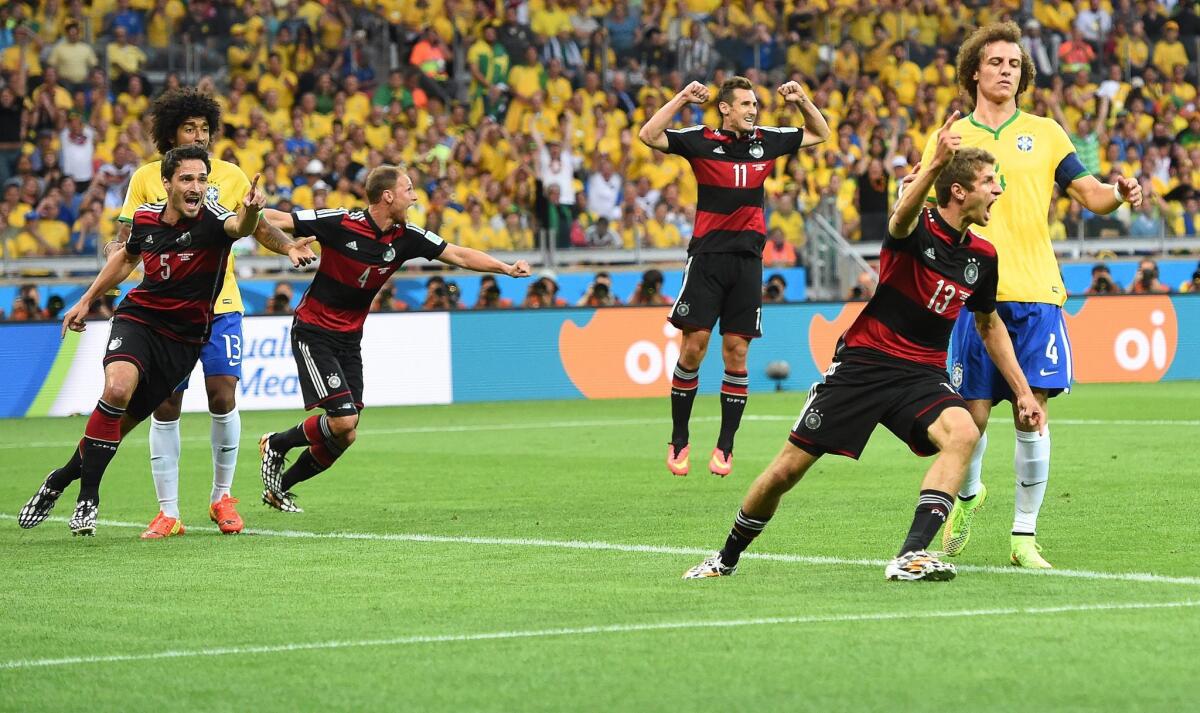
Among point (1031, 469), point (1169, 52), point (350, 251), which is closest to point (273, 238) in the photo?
point (350, 251)

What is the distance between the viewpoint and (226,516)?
1031 centimetres

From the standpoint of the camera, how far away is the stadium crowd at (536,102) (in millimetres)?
24266

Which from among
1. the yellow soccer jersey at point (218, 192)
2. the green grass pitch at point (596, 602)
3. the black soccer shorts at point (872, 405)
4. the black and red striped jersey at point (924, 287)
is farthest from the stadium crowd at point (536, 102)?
the black soccer shorts at point (872, 405)

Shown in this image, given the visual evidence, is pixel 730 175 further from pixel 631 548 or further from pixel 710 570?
pixel 710 570

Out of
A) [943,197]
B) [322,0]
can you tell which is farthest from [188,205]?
[322,0]

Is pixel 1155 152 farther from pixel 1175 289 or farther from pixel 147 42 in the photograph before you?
pixel 147 42

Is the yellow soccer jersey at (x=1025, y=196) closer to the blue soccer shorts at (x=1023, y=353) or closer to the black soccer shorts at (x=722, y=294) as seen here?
the blue soccer shorts at (x=1023, y=353)

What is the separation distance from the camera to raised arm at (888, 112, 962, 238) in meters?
7.02

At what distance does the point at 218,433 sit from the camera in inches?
424

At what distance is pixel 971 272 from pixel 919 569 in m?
1.22

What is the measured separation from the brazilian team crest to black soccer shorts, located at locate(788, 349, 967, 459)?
390mm

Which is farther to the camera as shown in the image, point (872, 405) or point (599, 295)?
point (599, 295)

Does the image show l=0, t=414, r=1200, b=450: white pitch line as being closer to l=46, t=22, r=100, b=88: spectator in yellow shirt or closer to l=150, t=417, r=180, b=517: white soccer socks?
l=150, t=417, r=180, b=517: white soccer socks

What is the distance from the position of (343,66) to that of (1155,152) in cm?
1284
